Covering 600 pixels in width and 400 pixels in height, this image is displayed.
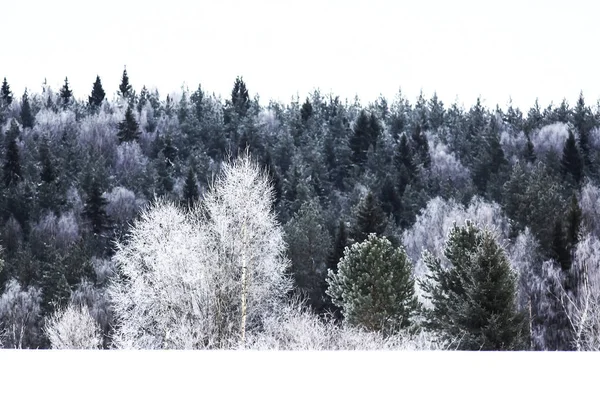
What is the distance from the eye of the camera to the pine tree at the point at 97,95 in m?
108

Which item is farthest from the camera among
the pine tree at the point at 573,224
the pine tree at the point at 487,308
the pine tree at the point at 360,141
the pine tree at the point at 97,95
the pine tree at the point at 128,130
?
the pine tree at the point at 97,95

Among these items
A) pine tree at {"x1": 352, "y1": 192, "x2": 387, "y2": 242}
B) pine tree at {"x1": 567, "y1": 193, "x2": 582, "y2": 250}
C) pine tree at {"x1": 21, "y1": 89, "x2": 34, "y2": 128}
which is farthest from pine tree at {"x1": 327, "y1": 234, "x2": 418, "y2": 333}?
pine tree at {"x1": 21, "y1": 89, "x2": 34, "y2": 128}

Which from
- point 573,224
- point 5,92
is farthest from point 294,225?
point 5,92

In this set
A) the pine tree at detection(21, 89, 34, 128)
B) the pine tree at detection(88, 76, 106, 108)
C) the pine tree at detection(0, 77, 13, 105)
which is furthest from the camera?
the pine tree at detection(0, 77, 13, 105)

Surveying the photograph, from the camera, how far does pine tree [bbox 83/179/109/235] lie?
6397 cm

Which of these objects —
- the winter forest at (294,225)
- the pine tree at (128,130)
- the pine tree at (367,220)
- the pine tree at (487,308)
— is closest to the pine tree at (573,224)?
the winter forest at (294,225)

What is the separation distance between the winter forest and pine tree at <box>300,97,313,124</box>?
0.30 m

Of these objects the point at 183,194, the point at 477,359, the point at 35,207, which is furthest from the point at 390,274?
the point at 35,207

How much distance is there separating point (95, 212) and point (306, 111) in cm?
3881

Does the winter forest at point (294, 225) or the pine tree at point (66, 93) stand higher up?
the pine tree at point (66, 93)

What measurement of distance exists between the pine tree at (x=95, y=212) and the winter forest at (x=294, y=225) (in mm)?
143

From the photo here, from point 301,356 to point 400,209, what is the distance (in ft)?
191

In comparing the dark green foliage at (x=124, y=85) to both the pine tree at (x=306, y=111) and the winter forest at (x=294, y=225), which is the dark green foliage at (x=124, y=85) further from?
the pine tree at (x=306, y=111)

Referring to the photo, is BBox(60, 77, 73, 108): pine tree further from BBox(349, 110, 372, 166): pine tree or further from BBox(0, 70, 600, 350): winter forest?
BBox(349, 110, 372, 166): pine tree
